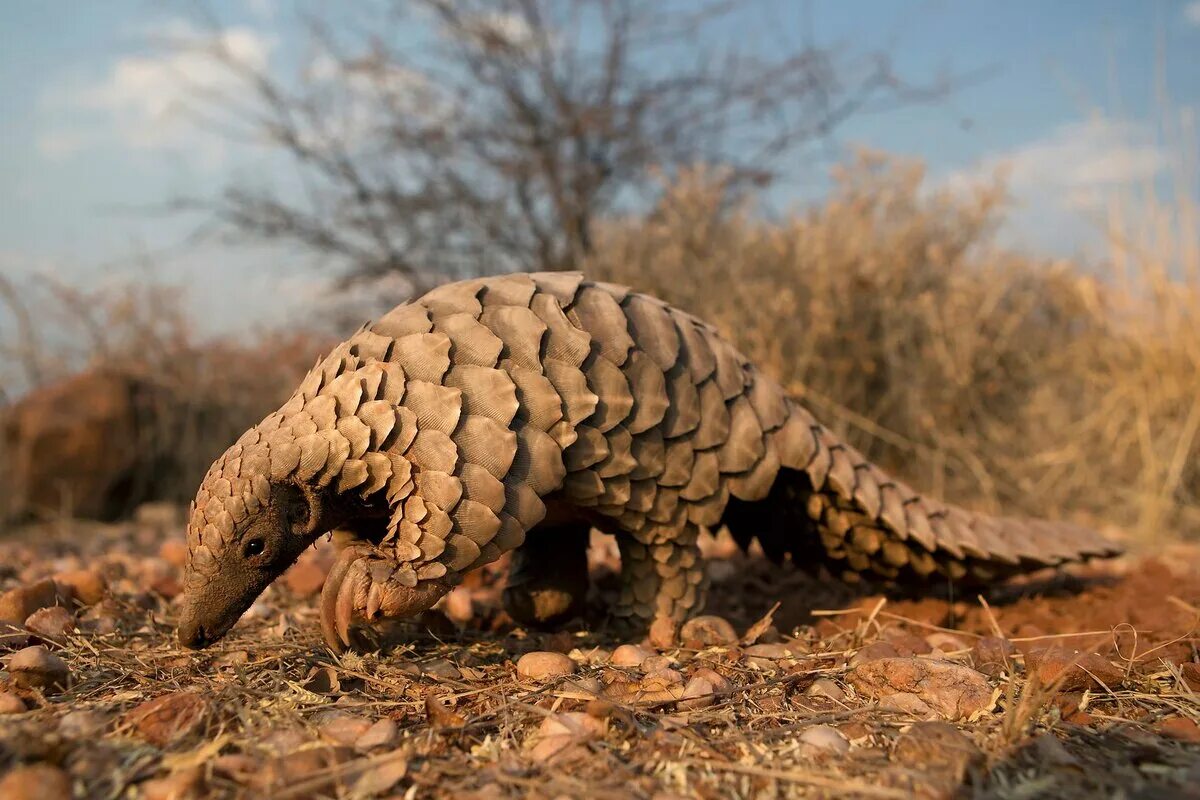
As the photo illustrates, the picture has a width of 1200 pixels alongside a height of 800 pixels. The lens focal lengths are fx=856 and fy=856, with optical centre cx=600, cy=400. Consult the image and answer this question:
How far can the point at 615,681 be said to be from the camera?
82.2 inches

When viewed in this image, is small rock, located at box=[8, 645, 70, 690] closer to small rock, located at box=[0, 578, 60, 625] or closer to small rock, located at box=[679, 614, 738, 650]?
small rock, located at box=[0, 578, 60, 625]

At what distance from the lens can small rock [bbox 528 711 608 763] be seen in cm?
165

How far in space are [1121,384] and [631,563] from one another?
14.5 ft

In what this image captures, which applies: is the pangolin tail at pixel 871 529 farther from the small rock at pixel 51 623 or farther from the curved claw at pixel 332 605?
the small rock at pixel 51 623

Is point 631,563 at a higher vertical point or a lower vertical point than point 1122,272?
lower

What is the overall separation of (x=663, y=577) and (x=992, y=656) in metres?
0.95

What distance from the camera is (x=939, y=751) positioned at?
1604mm

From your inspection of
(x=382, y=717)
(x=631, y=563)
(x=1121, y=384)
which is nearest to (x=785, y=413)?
(x=631, y=563)

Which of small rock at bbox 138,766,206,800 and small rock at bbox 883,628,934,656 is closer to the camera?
small rock at bbox 138,766,206,800

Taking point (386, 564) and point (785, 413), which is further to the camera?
point (785, 413)

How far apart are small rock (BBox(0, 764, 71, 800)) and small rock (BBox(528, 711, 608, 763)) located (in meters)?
0.78

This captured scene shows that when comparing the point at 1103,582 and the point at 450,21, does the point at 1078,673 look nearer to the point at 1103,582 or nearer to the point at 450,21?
the point at 1103,582

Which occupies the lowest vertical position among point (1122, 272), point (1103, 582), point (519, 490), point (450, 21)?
point (1103, 582)

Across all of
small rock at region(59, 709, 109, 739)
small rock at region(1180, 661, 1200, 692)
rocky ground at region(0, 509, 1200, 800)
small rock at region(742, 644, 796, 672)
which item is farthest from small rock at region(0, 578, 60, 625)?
small rock at region(1180, 661, 1200, 692)
